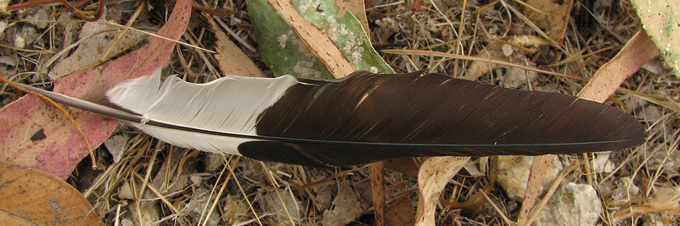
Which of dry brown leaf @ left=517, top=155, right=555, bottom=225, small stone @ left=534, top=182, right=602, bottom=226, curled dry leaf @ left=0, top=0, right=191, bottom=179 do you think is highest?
curled dry leaf @ left=0, top=0, right=191, bottom=179

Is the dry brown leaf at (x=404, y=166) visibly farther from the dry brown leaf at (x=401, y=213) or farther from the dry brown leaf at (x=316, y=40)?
the dry brown leaf at (x=316, y=40)

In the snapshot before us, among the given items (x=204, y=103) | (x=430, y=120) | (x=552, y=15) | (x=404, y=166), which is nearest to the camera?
(x=430, y=120)

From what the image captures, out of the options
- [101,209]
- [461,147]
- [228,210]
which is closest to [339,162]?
[461,147]

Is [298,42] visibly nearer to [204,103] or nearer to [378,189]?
[204,103]

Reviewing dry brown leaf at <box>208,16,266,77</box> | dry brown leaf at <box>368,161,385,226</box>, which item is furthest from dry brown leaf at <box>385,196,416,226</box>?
dry brown leaf at <box>208,16,266,77</box>

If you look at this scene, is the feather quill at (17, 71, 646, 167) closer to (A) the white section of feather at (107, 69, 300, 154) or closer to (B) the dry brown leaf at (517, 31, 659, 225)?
(A) the white section of feather at (107, 69, 300, 154)

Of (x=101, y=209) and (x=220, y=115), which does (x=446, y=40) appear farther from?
(x=101, y=209)

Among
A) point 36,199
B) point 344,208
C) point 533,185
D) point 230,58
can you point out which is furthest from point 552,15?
point 36,199
